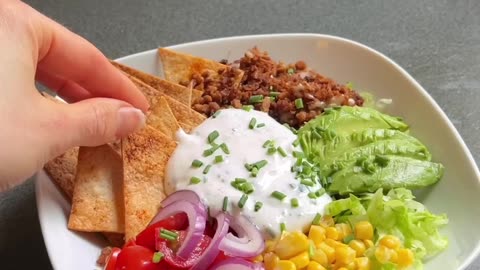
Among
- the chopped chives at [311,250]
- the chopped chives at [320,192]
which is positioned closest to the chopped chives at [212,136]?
the chopped chives at [320,192]

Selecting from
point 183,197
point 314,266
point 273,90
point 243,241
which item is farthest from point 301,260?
point 273,90

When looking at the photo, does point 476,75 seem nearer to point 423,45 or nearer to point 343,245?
point 423,45

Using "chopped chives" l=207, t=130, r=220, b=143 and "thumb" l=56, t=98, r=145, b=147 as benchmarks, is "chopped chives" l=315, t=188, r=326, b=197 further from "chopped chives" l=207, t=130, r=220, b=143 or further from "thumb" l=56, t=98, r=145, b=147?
"thumb" l=56, t=98, r=145, b=147

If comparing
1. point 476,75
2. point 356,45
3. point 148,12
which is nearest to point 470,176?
point 356,45

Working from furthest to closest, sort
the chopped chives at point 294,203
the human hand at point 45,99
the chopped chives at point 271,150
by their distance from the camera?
the chopped chives at point 271,150
the chopped chives at point 294,203
the human hand at point 45,99

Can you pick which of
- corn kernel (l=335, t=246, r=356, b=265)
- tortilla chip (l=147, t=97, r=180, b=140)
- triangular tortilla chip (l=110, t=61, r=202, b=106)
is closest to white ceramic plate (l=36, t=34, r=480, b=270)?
triangular tortilla chip (l=110, t=61, r=202, b=106)

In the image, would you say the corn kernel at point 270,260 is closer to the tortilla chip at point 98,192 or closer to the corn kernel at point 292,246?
the corn kernel at point 292,246

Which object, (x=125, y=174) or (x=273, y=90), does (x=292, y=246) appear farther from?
(x=273, y=90)
